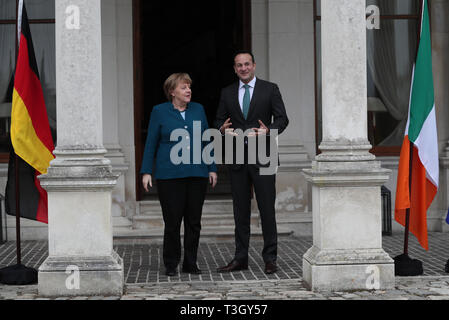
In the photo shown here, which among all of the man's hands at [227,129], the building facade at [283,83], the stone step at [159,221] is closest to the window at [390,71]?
the building facade at [283,83]

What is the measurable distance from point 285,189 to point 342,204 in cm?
373

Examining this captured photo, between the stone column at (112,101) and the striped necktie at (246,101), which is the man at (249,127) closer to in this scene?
the striped necktie at (246,101)

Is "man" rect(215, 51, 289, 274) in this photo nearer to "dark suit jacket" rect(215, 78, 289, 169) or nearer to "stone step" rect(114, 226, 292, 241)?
"dark suit jacket" rect(215, 78, 289, 169)

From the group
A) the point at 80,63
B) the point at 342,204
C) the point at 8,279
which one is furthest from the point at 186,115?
the point at 8,279

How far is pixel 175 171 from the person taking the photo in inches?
300

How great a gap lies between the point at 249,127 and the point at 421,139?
5.95 ft

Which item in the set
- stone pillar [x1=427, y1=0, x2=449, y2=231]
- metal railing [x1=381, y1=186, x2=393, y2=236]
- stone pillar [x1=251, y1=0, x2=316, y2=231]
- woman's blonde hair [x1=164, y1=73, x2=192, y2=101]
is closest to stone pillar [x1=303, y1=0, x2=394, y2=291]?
woman's blonde hair [x1=164, y1=73, x2=192, y2=101]

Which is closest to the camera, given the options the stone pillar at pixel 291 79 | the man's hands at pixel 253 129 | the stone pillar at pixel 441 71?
the man's hands at pixel 253 129

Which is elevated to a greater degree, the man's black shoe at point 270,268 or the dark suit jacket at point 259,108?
the dark suit jacket at point 259,108

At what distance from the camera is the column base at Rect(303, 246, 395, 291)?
6.83m

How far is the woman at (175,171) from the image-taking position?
25.0 ft

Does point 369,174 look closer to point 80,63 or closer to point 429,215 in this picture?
point 80,63

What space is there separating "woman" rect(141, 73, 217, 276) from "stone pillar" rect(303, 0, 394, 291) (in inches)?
54.1

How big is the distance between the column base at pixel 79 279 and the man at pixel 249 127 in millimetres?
1524
